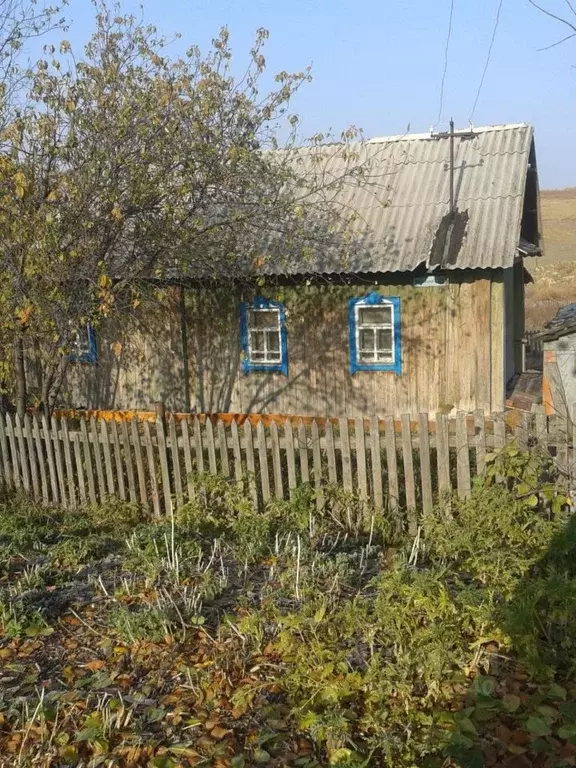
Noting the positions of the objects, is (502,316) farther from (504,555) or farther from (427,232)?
(504,555)

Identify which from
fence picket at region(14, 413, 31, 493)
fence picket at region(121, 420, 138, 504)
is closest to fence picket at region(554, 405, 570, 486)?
fence picket at region(121, 420, 138, 504)

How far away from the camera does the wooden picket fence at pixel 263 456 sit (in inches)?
235

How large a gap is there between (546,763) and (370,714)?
830 millimetres

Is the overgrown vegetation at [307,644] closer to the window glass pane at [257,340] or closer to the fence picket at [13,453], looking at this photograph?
the fence picket at [13,453]

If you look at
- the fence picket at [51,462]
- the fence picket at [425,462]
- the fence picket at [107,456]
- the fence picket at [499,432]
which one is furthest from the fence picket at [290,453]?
the fence picket at [51,462]

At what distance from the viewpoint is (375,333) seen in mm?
11992

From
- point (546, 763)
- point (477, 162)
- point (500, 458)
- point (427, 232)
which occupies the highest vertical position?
point (477, 162)

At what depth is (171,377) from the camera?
13492 mm

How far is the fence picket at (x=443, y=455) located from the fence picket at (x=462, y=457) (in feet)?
0.31

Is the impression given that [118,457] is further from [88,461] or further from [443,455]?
[443,455]

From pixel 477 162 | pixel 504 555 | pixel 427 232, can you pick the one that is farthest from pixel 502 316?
pixel 504 555

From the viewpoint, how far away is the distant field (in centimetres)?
2853

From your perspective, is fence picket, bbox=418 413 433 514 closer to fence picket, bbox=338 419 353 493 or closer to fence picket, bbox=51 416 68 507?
fence picket, bbox=338 419 353 493

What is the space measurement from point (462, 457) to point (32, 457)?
5064 mm
